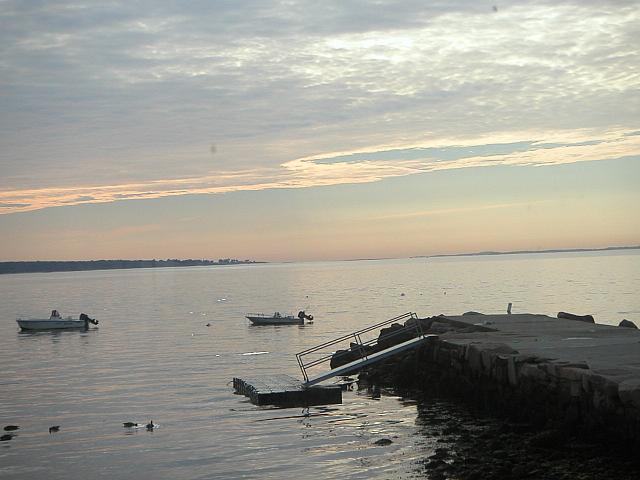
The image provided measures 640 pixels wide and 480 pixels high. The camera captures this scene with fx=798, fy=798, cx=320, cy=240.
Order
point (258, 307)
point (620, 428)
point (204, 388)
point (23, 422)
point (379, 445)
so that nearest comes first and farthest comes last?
point (620, 428), point (379, 445), point (23, 422), point (204, 388), point (258, 307)

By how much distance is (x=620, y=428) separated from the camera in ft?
49.9

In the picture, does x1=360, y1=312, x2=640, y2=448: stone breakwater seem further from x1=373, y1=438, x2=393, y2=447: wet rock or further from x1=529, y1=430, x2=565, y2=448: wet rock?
x1=373, y1=438, x2=393, y2=447: wet rock

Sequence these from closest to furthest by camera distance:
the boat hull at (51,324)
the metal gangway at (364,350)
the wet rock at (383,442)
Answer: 1. the wet rock at (383,442)
2. the metal gangway at (364,350)
3. the boat hull at (51,324)

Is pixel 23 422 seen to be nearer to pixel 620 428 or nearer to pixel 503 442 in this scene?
pixel 503 442

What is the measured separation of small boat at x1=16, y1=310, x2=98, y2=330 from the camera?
2458 inches

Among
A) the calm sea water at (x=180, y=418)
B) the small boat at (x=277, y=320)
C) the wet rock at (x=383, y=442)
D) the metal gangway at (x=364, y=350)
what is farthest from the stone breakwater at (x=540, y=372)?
the small boat at (x=277, y=320)

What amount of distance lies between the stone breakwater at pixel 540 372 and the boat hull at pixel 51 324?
1562 inches

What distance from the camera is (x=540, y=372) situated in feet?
61.4

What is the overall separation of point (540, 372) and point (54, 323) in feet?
173

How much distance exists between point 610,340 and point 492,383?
4760 millimetres

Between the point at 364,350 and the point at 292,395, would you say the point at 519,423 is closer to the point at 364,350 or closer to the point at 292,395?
the point at 292,395

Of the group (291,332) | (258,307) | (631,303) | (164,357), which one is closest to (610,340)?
(164,357)

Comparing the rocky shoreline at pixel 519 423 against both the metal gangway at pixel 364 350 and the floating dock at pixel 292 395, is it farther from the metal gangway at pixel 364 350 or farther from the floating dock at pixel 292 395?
the floating dock at pixel 292 395

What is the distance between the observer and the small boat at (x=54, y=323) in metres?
62.4
